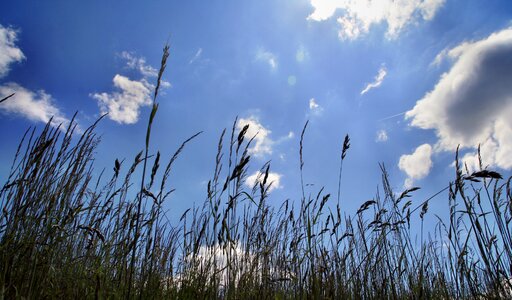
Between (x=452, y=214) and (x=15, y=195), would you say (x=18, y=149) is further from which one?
(x=452, y=214)

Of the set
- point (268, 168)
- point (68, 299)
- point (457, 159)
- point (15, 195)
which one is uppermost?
point (457, 159)

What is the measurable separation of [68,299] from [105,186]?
146 cm

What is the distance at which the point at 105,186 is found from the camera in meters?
3.34

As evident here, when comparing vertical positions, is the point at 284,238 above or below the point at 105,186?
below

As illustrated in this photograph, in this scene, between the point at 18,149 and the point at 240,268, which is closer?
the point at 18,149

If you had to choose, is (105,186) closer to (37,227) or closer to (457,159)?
(37,227)

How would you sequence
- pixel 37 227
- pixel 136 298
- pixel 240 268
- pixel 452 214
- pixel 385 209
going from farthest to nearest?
pixel 385 209, pixel 240 268, pixel 136 298, pixel 452 214, pixel 37 227

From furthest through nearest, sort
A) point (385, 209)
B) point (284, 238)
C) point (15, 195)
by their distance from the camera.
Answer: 1. point (284, 238)
2. point (385, 209)
3. point (15, 195)

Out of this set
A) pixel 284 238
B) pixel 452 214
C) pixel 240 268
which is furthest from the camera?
pixel 284 238

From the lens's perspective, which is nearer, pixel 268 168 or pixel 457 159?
pixel 268 168

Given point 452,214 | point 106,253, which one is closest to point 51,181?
point 106,253

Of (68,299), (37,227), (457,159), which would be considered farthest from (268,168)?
(68,299)

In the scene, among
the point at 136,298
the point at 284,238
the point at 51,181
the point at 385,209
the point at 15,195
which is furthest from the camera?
the point at 284,238

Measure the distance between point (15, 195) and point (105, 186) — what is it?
135 centimetres
